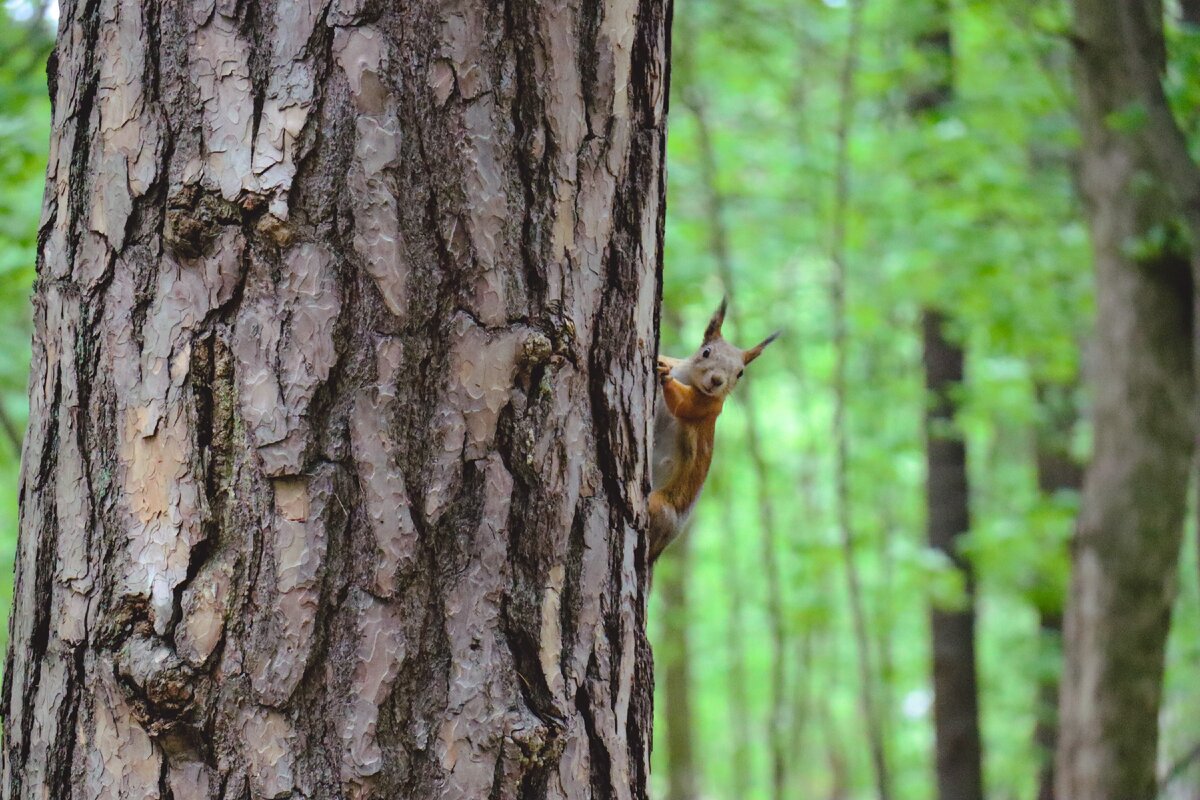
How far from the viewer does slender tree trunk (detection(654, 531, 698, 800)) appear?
851cm

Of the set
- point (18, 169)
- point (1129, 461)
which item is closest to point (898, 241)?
point (1129, 461)

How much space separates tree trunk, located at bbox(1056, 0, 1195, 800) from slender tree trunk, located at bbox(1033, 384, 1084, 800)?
2.48 m

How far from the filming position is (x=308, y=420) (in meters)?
1.23

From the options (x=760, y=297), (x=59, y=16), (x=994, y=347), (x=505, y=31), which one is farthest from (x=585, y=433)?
(x=760, y=297)

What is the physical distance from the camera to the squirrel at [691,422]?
230cm

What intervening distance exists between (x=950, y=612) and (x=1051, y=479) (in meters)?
2.22

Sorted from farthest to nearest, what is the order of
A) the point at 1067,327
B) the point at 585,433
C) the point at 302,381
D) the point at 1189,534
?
the point at 1189,534
the point at 1067,327
the point at 585,433
the point at 302,381

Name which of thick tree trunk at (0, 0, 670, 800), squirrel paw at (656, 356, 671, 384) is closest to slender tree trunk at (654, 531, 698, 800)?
squirrel paw at (656, 356, 671, 384)

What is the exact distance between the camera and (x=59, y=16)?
4.59 feet

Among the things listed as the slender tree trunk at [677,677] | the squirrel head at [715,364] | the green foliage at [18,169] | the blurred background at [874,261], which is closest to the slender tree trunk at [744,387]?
the blurred background at [874,261]

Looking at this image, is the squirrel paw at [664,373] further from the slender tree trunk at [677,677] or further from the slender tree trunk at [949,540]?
the slender tree trunk at [677,677]

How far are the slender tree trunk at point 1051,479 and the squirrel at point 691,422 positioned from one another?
6.33 metres

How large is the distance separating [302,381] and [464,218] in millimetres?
260

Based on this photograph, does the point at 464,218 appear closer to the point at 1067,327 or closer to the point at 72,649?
the point at 72,649
